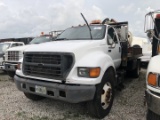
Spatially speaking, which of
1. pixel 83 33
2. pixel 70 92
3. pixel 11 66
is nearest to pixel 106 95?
pixel 70 92

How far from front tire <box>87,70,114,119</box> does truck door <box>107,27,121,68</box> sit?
2.96 ft

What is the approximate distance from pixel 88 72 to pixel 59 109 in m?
1.51

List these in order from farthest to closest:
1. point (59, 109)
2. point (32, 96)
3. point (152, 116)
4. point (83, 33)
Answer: point (83, 33) → point (32, 96) → point (59, 109) → point (152, 116)

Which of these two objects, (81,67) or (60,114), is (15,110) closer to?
(60,114)

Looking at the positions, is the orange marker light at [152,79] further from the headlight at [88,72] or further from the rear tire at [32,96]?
the rear tire at [32,96]

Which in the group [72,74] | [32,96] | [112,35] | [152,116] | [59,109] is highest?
[112,35]

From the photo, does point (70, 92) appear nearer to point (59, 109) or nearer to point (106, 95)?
point (106, 95)

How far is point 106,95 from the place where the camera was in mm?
4336

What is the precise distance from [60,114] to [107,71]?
57.4 inches

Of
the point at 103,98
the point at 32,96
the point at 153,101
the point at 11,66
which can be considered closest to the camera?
the point at 153,101

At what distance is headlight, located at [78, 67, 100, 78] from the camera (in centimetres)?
378

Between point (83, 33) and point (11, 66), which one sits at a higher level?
point (83, 33)

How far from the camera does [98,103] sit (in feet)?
13.1

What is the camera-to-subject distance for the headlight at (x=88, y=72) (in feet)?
12.4
